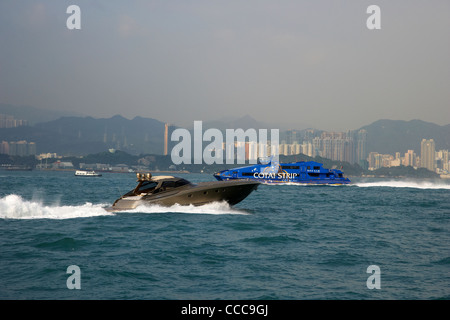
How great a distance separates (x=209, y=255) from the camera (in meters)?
16.5

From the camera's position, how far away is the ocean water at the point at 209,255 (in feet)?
40.0

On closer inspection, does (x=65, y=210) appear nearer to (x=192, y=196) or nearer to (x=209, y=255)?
(x=192, y=196)

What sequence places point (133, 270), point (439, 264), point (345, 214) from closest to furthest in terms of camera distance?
1. point (133, 270)
2. point (439, 264)
3. point (345, 214)

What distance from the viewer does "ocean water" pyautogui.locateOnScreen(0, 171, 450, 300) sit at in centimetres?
1218

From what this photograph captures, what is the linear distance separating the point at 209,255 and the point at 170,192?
10888mm

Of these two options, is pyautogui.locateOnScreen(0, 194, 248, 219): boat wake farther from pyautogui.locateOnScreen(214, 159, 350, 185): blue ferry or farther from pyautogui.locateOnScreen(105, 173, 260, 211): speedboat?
A: pyautogui.locateOnScreen(214, 159, 350, 185): blue ferry

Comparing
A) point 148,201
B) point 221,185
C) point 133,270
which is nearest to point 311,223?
point 221,185

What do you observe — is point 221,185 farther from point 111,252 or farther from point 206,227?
point 111,252

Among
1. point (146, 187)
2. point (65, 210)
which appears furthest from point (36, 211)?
point (146, 187)

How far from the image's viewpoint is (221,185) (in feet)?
90.9

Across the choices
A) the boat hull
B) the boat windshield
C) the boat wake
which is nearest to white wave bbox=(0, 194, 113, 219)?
the boat wake

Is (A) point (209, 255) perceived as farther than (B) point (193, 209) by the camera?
No

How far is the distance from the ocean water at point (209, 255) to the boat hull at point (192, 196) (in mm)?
465
